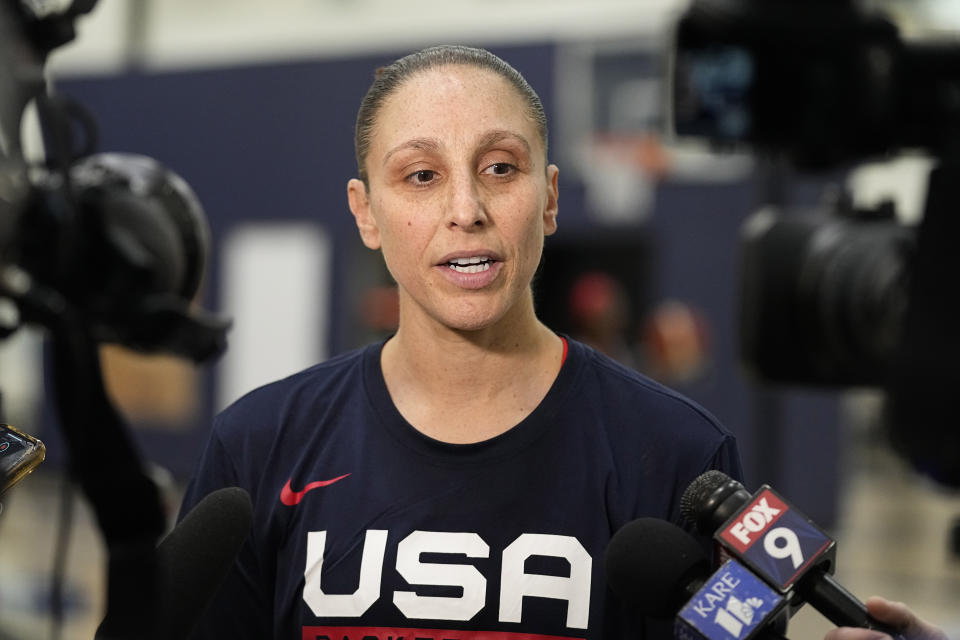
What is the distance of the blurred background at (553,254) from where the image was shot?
22.1 ft

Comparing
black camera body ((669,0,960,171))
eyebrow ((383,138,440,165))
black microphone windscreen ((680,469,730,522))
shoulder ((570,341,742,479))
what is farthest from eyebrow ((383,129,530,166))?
black camera body ((669,0,960,171))

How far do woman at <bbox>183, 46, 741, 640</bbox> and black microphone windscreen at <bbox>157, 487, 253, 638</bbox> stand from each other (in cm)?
18

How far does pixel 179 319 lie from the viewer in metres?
1.45

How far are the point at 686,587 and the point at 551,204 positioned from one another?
17.3 inches

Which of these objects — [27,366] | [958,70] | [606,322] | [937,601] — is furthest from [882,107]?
[27,366]

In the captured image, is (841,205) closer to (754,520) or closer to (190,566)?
(754,520)

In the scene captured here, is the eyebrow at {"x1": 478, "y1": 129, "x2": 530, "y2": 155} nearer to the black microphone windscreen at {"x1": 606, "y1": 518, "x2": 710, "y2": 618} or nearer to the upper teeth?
the upper teeth

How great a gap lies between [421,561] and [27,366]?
8.97 m

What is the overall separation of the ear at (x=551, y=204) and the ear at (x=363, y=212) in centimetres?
17

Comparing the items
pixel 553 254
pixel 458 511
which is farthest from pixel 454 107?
pixel 553 254

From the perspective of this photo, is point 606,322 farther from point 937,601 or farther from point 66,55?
point 66,55

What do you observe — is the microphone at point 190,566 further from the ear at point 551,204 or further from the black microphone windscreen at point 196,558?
the ear at point 551,204

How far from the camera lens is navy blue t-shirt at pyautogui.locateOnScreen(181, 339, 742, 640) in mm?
1201

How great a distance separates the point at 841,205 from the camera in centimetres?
235
